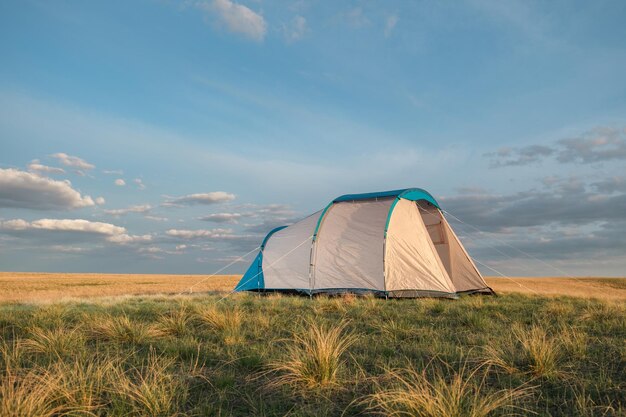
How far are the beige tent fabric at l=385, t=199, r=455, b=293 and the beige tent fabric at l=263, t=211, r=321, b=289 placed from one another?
103 inches

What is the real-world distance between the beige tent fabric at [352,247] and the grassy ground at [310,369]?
472cm

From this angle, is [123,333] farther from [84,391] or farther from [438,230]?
[438,230]

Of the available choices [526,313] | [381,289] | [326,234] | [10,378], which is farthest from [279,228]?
[10,378]

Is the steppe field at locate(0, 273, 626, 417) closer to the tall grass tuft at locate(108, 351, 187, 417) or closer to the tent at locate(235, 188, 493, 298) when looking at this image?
the tall grass tuft at locate(108, 351, 187, 417)

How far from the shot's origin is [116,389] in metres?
3.77

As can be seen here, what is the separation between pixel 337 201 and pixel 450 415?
436 inches

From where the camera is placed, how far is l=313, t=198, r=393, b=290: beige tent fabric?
1273cm

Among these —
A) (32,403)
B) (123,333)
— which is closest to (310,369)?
(32,403)

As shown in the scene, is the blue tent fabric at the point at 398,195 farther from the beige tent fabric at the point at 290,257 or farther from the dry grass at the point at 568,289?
the dry grass at the point at 568,289

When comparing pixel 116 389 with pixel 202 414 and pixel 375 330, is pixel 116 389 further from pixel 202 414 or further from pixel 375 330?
pixel 375 330

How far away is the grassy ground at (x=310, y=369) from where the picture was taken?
11.6 ft

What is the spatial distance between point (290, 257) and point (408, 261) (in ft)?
12.6

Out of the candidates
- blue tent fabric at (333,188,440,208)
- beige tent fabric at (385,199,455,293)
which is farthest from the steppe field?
blue tent fabric at (333,188,440,208)

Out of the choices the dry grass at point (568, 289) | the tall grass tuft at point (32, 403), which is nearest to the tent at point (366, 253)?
the dry grass at point (568, 289)
